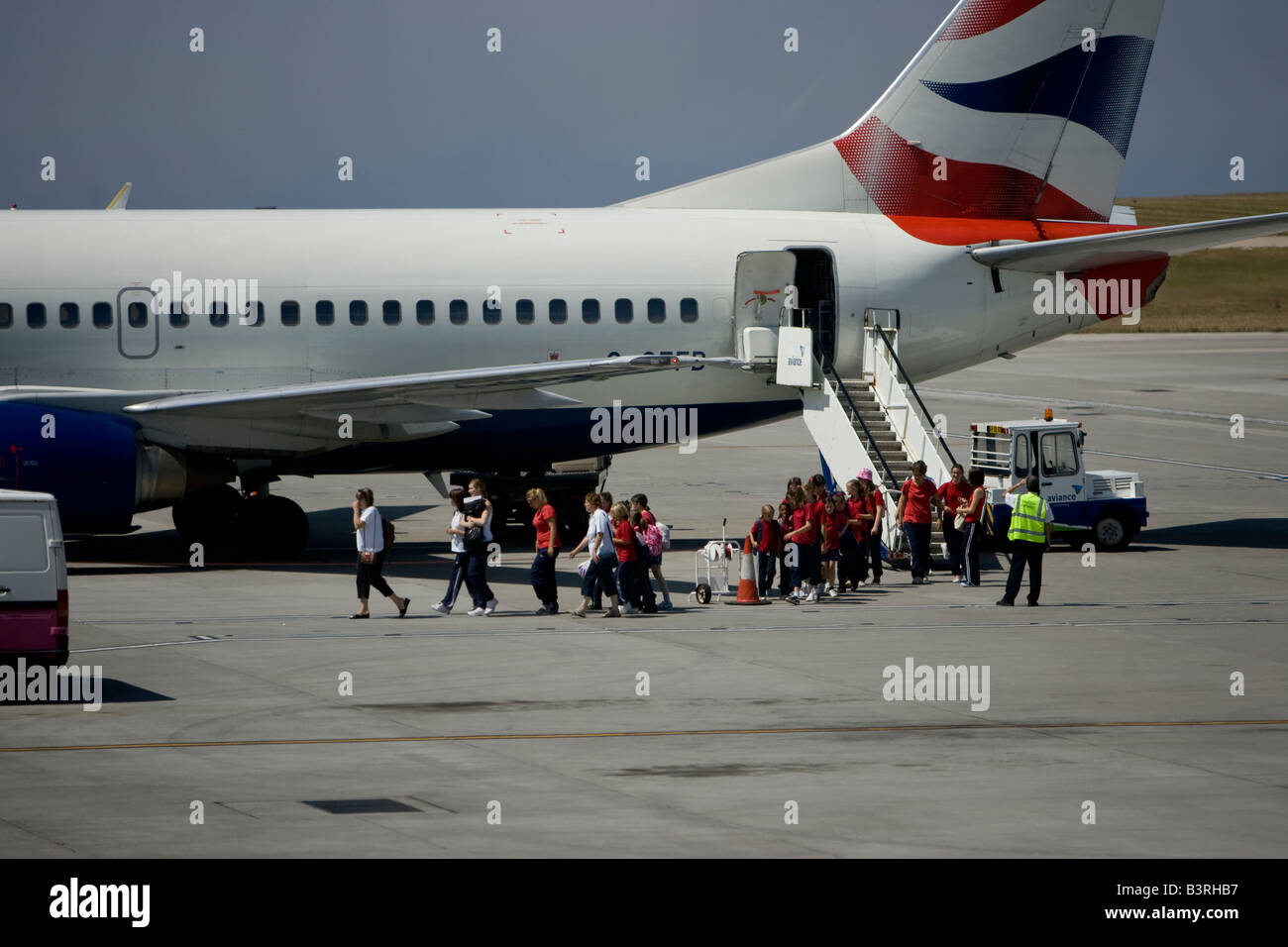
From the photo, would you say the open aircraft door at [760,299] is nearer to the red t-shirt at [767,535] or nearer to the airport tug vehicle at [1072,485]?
the airport tug vehicle at [1072,485]

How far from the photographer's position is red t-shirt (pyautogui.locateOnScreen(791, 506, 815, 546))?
23.7 metres

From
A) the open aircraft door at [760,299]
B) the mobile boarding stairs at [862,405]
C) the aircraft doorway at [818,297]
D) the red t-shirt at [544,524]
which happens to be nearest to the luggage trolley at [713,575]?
the red t-shirt at [544,524]

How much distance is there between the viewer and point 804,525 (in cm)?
2383

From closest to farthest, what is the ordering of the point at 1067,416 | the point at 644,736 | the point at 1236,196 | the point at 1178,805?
1. the point at 1178,805
2. the point at 644,736
3. the point at 1067,416
4. the point at 1236,196

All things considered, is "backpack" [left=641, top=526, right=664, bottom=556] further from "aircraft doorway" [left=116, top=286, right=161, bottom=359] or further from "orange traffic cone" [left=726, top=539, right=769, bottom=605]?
"aircraft doorway" [left=116, top=286, right=161, bottom=359]

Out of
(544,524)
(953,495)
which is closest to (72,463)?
(544,524)

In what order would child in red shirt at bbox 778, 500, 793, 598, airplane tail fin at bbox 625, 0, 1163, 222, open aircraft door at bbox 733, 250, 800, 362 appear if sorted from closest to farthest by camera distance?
child in red shirt at bbox 778, 500, 793, 598, open aircraft door at bbox 733, 250, 800, 362, airplane tail fin at bbox 625, 0, 1163, 222

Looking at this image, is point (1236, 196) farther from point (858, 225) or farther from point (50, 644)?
point (50, 644)

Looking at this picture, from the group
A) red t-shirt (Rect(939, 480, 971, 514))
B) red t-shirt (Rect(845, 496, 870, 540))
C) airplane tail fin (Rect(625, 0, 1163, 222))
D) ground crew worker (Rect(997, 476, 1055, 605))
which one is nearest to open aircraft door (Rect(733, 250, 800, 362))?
airplane tail fin (Rect(625, 0, 1163, 222))

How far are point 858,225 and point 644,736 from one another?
16.7 metres

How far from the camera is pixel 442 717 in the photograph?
16250 mm

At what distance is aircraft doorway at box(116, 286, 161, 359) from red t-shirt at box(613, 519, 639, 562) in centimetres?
985

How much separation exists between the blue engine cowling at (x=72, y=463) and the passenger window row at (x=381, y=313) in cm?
205

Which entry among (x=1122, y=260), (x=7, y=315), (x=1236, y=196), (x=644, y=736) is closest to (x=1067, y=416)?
(x=1122, y=260)
